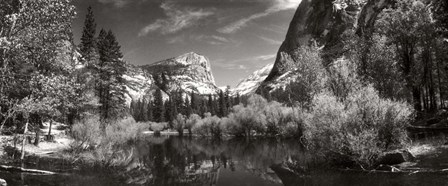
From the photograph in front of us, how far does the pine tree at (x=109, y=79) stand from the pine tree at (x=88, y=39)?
1.14 meters

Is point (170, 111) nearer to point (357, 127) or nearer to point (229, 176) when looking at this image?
point (229, 176)

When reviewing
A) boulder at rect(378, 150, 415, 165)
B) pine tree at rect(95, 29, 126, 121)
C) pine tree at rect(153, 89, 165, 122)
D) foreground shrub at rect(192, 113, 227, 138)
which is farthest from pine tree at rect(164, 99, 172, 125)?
boulder at rect(378, 150, 415, 165)

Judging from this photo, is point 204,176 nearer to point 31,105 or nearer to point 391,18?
point 31,105

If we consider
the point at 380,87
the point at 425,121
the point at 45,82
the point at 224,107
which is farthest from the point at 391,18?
the point at 224,107

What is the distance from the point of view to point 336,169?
2158 cm

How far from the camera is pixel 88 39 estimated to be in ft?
132

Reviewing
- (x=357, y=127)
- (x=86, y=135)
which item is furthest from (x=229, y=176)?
(x=86, y=135)

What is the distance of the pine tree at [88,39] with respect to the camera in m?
38.4

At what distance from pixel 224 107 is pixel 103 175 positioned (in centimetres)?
11581

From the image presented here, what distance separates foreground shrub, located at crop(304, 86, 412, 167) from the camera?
20.0m

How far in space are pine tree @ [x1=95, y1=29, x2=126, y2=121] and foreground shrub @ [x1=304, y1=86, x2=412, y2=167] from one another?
88.6ft

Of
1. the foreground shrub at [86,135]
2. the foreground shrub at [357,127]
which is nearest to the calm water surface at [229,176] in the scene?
the foreground shrub at [357,127]

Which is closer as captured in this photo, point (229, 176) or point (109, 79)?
point (229, 176)

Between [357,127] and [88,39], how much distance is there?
34.1m
